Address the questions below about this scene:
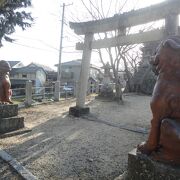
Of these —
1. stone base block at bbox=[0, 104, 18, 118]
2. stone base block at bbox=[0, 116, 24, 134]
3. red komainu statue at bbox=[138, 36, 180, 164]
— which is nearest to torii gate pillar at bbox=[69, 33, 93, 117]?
stone base block at bbox=[0, 116, 24, 134]

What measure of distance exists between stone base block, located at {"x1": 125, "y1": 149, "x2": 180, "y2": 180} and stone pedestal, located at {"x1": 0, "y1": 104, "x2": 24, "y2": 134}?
3.73 m

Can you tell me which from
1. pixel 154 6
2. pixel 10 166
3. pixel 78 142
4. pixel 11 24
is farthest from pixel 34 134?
pixel 11 24

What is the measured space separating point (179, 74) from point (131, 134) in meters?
4.05

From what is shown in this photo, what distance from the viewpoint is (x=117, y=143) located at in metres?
5.26

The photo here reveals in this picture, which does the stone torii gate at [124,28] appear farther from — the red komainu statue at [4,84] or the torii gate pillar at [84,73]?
the red komainu statue at [4,84]

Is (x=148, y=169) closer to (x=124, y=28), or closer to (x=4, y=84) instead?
(x=4, y=84)

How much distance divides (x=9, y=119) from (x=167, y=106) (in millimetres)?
4287

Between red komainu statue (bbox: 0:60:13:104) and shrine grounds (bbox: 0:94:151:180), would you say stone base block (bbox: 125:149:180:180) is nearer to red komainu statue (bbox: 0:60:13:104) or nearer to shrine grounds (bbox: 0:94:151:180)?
shrine grounds (bbox: 0:94:151:180)

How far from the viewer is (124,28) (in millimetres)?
7258

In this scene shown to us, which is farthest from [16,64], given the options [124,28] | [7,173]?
[7,173]

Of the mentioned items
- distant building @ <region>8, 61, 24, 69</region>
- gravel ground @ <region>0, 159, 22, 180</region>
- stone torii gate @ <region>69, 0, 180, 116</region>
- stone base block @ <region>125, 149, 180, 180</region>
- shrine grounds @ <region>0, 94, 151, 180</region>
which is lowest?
gravel ground @ <region>0, 159, 22, 180</region>

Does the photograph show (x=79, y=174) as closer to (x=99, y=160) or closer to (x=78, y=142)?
(x=99, y=160)

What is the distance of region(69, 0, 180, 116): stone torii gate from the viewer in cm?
579

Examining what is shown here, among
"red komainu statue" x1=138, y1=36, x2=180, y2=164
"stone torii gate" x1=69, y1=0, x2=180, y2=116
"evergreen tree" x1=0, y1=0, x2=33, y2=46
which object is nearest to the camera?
"red komainu statue" x1=138, y1=36, x2=180, y2=164
